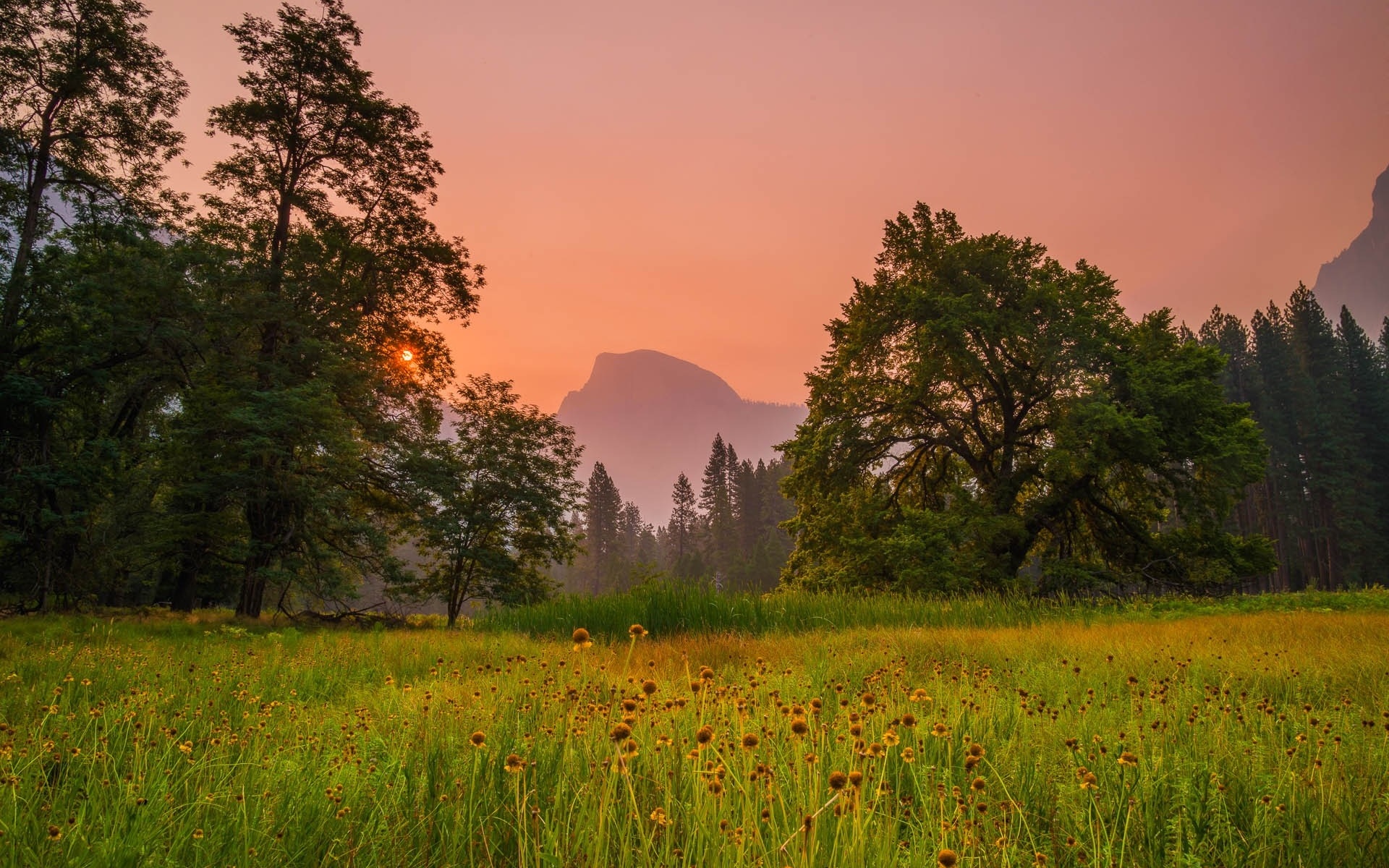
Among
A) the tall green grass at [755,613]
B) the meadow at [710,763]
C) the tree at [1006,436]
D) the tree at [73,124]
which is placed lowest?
the tall green grass at [755,613]

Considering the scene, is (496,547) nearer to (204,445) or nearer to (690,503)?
(204,445)

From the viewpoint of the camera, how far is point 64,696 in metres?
4.36

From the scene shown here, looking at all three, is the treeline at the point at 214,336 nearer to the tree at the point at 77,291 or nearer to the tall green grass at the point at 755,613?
the tree at the point at 77,291

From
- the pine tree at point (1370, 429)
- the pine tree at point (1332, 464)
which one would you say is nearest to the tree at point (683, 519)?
the pine tree at point (1332, 464)

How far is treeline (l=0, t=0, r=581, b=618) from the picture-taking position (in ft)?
47.1

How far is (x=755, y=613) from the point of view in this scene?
11.1m

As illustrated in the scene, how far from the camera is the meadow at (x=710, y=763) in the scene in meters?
1.91

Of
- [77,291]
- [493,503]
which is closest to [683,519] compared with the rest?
[493,503]

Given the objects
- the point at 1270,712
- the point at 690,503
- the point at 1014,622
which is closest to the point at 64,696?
the point at 1270,712

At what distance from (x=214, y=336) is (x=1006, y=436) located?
973 inches

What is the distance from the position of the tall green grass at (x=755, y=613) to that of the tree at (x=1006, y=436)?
5.82 meters

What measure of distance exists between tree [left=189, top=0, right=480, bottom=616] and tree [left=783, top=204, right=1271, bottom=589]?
1419 cm

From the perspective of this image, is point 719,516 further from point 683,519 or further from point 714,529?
point 683,519

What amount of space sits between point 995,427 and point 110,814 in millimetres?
25398
